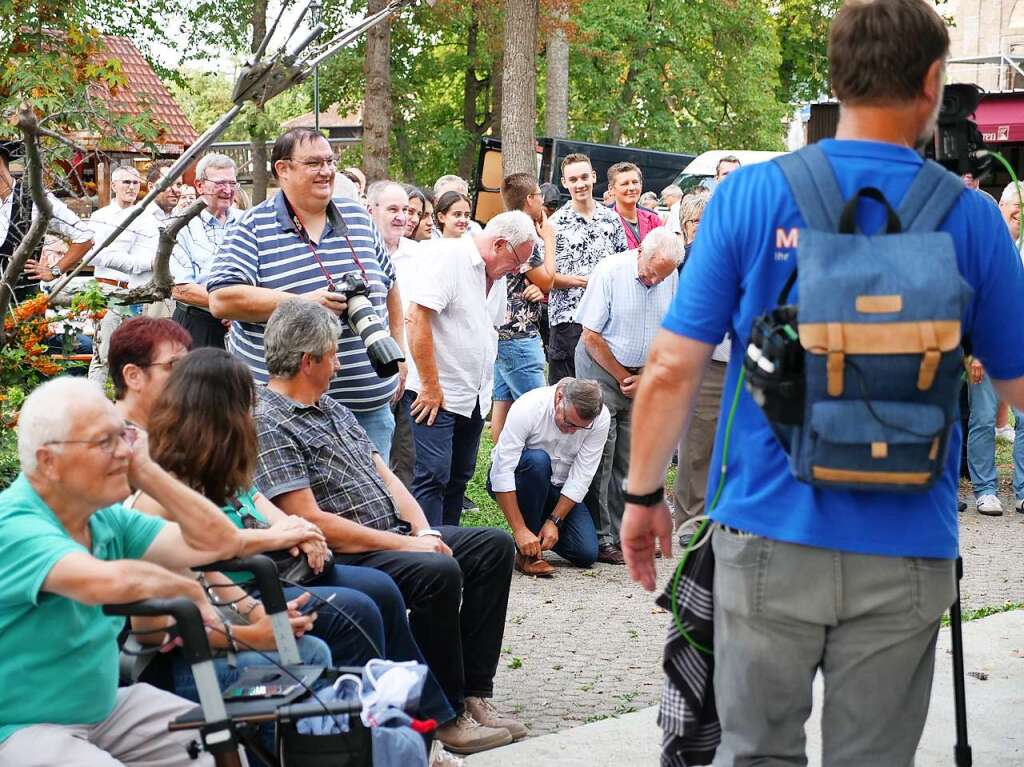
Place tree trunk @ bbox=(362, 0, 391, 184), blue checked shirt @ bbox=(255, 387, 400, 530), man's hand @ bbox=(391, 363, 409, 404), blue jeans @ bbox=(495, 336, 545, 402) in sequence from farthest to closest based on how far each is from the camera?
tree trunk @ bbox=(362, 0, 391, 184), blue jeans @ bbox=(495, 336, 545, 402), man's hand @ bbox=(391, 363, 409, 404), blue checked shirt @ bbox=(255, 387, 400, 530)

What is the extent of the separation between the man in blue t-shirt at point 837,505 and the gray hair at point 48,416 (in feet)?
4.27

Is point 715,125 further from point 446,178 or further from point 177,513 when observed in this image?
point 177,513

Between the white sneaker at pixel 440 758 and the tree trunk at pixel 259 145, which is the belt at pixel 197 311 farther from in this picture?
the tree trunk at pixel 259 145

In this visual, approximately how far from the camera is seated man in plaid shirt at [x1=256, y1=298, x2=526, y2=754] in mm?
4496

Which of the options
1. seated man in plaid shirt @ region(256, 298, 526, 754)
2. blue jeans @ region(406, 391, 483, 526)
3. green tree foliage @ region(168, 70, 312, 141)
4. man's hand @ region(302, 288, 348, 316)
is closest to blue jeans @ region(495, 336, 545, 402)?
→ blue jeans @ region(406, 391, 483, 526)

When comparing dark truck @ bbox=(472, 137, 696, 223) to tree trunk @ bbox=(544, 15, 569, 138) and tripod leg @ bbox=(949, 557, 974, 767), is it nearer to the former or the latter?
tree trunk @ bbox=(544, 15, 569, 138)

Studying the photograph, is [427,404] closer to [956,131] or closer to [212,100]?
[956,131]

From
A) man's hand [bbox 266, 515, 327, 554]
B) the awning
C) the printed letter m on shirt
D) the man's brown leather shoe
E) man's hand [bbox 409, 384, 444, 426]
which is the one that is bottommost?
the man's brown leather shoe

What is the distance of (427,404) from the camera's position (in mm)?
6734

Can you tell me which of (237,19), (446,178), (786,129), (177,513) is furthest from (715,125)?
(177,513)

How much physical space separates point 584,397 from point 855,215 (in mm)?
4716

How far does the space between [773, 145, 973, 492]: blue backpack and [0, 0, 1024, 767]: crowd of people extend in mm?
124

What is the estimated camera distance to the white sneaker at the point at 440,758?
422cm

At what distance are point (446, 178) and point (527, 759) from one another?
6.16 metres
